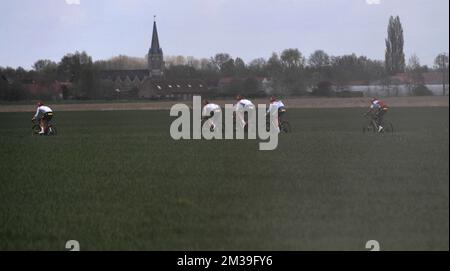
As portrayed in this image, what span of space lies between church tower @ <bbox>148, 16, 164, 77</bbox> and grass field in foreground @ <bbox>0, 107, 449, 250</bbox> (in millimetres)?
1382

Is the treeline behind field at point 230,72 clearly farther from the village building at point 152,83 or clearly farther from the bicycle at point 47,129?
the bicycle at point 47,129

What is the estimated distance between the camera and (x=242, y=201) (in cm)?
665

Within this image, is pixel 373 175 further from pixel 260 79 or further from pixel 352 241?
pixel 260 79

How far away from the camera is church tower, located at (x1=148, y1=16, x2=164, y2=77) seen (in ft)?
23.1

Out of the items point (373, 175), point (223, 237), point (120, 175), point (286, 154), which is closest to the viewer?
point (223, 237)

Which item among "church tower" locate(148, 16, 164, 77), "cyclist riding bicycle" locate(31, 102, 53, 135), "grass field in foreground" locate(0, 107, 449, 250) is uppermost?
"church tower" locate(148, 16, 164, 77)

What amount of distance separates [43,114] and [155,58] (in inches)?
179

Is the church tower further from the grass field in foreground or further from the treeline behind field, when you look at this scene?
the grass field in foreground

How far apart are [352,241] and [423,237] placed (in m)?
0.54

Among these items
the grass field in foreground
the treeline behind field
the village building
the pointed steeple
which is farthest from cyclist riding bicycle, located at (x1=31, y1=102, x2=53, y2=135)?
the pointed steeple

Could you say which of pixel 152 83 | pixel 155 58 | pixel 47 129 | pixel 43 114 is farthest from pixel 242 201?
pixel 47 129

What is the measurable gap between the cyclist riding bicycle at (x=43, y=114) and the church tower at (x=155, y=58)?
6.49ft
